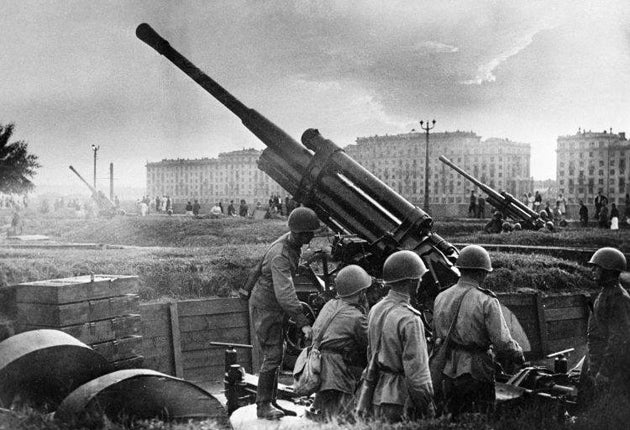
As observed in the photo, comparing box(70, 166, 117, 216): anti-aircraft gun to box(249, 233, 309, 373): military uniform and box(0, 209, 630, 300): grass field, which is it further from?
box(249, 233, 309, 373): military uniform

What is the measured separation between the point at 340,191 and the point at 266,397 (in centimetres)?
280

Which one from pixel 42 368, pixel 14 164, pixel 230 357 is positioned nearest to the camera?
pixel 42 368

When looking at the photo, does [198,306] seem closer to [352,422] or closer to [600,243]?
[352,422]

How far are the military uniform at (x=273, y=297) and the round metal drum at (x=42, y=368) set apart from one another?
1.54 metres

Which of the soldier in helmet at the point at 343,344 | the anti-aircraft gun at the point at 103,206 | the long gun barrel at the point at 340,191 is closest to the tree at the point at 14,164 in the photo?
the long gun barrel at the point at 340,191

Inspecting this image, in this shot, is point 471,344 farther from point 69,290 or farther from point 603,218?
point 603,218

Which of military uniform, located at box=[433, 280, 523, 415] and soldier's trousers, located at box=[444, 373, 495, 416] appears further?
soldier's trousers, located at box=[444, 373, 495, 416]

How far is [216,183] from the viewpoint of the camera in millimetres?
41406

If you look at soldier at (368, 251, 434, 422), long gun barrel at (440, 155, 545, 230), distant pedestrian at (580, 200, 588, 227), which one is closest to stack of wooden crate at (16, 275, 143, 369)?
soldier at (368, 251, 434, 422)

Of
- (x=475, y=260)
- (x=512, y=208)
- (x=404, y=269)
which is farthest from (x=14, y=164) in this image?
(x=512, y=208)

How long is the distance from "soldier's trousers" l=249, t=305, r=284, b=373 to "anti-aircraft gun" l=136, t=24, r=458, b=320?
1.26m

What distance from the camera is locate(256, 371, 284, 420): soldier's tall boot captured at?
6234mm

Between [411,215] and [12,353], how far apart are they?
14.6ft

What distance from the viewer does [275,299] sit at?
652cm
